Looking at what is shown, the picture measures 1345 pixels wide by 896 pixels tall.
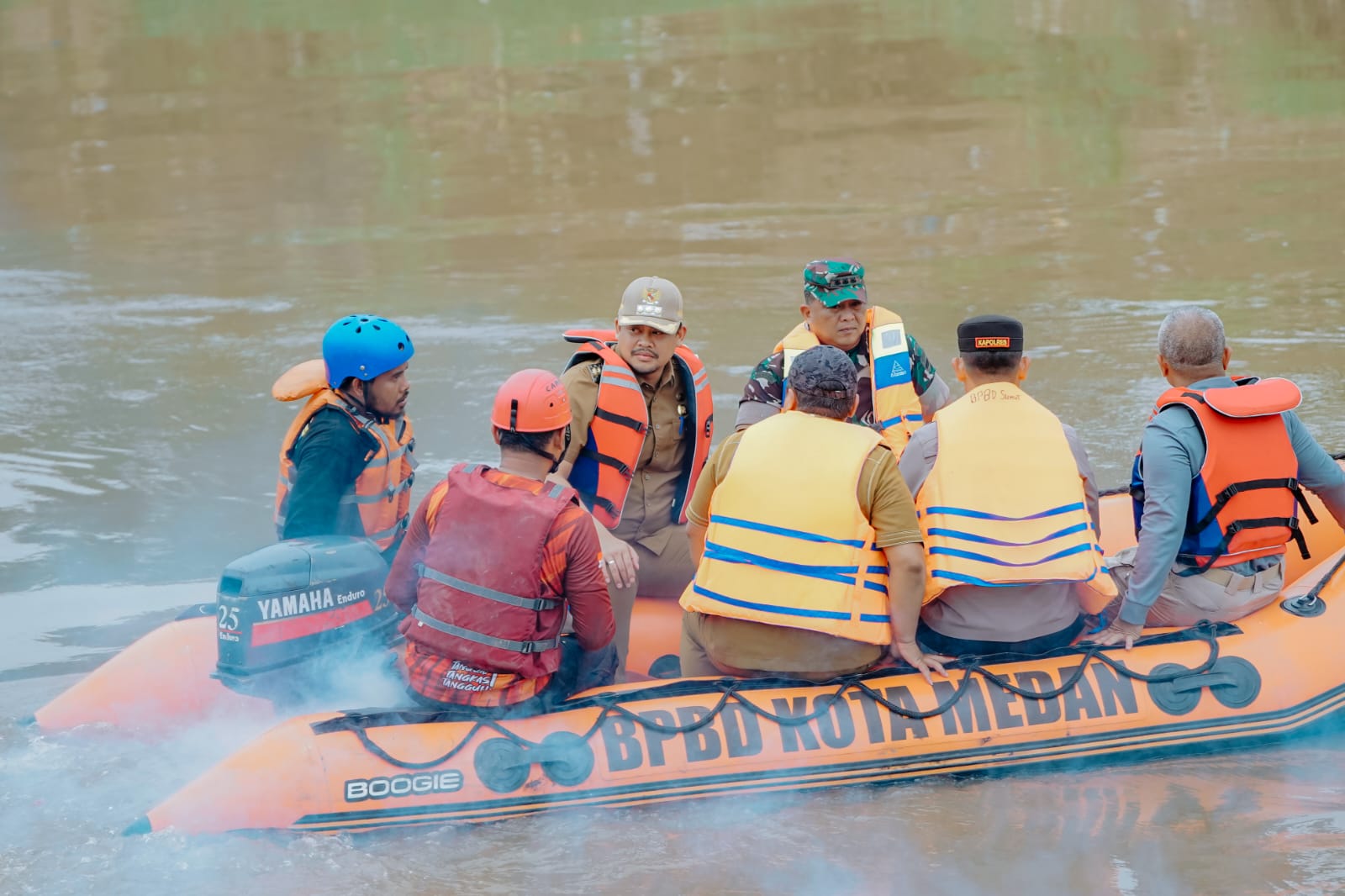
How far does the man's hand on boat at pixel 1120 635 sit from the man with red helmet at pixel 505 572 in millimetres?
1453

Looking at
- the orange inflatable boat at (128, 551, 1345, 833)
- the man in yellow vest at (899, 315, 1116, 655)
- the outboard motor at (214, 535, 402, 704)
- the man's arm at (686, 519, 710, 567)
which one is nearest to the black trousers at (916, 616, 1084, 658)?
the orange inflatable boat at (128, 551, 1345, 833)

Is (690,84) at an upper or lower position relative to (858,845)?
upper

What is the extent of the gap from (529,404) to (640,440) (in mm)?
956

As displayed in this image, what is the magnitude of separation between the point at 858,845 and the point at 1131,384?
15.6ft

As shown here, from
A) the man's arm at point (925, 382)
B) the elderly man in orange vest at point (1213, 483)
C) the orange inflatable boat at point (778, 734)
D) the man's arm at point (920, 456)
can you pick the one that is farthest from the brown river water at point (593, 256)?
the man's arm at point (925, 382)

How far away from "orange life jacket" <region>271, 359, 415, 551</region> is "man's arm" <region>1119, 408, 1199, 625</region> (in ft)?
7.20

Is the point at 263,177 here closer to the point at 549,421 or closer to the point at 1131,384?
the point at 1131,384

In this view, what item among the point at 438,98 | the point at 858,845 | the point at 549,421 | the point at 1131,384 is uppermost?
the point at 438,98

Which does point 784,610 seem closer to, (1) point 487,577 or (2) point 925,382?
(1) point 487,577

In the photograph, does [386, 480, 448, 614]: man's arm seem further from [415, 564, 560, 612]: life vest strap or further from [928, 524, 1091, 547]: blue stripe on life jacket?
[928, 524, 1091, 547]: blue stripe on life jacket

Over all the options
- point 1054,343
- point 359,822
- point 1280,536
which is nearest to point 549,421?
point 359,822

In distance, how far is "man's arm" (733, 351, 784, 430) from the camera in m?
4.80

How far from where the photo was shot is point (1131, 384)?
313 inches

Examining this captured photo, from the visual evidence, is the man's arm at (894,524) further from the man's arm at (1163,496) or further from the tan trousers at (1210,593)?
the tan trousers at (1210,593)
